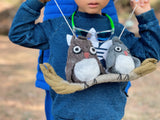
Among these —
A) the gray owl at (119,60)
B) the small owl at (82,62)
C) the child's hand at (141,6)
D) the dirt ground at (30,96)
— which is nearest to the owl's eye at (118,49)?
the gray owl at (119,60)

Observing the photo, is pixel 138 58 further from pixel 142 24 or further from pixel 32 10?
pixel 32 10

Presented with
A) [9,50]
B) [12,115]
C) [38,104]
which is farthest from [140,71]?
[9,50]

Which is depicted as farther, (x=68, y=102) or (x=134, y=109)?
(x=134, y=109)

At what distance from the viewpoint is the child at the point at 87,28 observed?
1.34m

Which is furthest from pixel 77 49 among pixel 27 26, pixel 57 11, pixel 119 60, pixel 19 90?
pixel 19 90

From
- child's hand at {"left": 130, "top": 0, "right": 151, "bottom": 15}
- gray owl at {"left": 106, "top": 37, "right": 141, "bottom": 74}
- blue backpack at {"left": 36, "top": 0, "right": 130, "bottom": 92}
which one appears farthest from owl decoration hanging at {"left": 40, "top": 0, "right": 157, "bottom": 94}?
blue backpack at {"left": 36, "top": 0, "right": 130, "bottom": 92}

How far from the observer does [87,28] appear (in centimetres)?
140

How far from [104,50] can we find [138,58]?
208mm

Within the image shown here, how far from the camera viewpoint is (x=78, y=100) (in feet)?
Answer: 4.40

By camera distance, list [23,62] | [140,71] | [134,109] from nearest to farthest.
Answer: [140,71]
[134,109]
[23,62]

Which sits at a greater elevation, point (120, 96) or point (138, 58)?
point (138, 58)

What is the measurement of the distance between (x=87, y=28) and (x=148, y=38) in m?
0.31

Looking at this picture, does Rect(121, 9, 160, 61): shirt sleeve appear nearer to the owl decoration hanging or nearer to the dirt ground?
the owl decoration hanging

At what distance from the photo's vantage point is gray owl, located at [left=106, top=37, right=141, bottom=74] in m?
1.24
